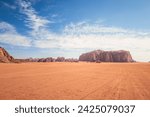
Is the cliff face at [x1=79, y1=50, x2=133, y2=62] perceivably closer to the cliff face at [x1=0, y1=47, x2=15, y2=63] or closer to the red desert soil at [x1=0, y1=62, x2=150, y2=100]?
the cliff face at [x1=0, y1=47, x2=15, y2=63]

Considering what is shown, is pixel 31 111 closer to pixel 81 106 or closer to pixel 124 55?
pixel 81 106

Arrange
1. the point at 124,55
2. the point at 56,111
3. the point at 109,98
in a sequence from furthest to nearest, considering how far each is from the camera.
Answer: the point at 124,55
the point at 109,98
the point at 56,111

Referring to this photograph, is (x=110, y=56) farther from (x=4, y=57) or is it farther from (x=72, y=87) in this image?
(x=72, y=87)

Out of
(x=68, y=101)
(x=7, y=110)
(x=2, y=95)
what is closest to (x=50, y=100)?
(x=68, y=101)

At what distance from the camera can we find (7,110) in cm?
606

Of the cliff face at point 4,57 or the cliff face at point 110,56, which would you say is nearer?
the cliff face at point 4,57

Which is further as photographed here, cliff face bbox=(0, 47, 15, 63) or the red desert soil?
cliff face bbox=(0, 47, 15, 63)

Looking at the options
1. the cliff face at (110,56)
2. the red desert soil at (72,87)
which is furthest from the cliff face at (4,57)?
the cliff face at (110,56)

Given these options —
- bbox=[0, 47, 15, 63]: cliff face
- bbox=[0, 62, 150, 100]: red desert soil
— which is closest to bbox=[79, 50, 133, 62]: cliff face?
bbox=[0, 47, 15, 63]: cliff face

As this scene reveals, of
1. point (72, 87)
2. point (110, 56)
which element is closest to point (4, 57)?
point (72, 87)

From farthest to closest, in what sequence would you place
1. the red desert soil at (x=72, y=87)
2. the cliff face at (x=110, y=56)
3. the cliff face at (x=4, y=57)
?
1. the cliff face at (x=110, y=56)
2. the cliff face at (x=4, y=57)
3. the red desert soil at (x=72, y=87)

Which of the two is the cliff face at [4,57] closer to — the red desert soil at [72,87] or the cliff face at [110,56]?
the red desert soil at [72,87]

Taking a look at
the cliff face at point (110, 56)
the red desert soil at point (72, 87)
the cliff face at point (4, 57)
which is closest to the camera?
the red desert soil at point (72, 87)

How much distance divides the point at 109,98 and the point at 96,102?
2.85ft
